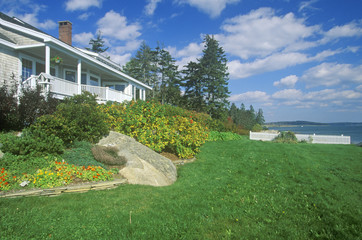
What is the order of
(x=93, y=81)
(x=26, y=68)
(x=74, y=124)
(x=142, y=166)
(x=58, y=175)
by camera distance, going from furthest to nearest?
(x=93, y=81), (x=26, y=68), (x=74, y=124), (x=142, y=166), (x=58, y=175)

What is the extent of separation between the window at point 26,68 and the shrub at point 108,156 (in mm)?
8907

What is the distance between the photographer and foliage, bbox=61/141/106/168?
5.80m

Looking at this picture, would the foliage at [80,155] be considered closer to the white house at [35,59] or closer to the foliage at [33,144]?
the foliage at [33,144]

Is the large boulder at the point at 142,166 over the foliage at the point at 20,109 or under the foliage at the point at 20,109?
under

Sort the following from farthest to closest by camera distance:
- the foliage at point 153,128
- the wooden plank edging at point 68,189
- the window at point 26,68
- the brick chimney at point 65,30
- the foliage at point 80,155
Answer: the brick chimney at point 65,30 < the window at point 26,68 < the foliage at point 153,128 < the foliage at point 80,155 < the wooden plank edging at point 68,189

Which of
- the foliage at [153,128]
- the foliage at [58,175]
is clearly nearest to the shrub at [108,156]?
the foliage at [58,175]

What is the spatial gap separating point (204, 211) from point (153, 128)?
17.2 feet

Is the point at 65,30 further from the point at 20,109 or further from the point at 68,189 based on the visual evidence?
the point at 68,189

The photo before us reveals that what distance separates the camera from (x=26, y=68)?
12297mm

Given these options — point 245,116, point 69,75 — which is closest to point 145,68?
point 245,116

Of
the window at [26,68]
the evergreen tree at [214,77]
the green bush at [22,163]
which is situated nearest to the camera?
the green bush at [22,163]

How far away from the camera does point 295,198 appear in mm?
4711

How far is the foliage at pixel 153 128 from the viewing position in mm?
8516

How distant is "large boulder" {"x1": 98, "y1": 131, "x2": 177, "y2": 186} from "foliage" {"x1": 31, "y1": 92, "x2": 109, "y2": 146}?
0.47 metres
